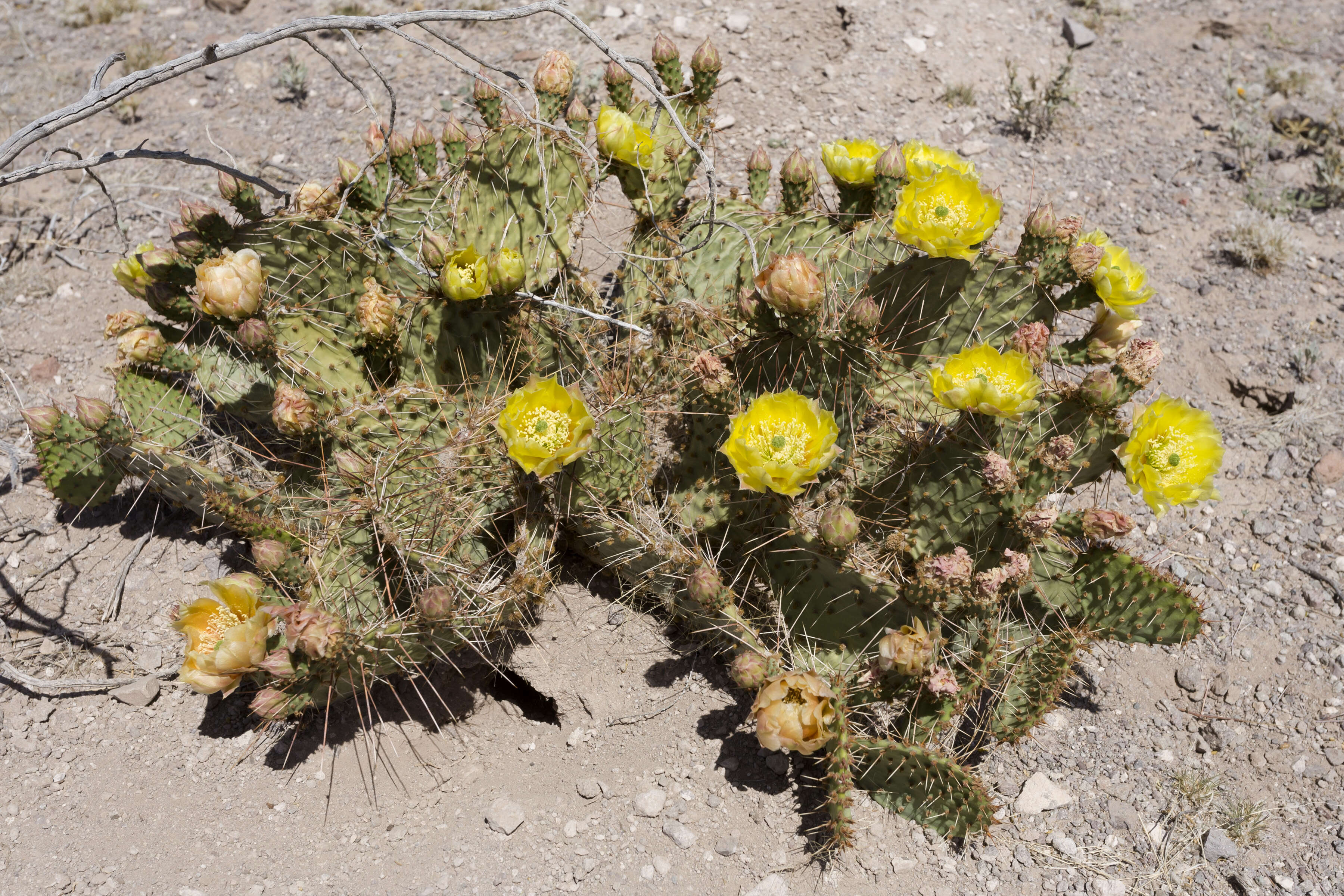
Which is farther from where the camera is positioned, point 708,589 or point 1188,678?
point 1188,678

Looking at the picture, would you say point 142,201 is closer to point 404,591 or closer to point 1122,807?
point 404,591

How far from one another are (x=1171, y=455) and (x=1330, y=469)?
1351 mm

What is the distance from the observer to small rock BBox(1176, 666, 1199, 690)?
2799 mm

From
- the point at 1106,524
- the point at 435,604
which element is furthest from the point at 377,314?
the point at 1106,524

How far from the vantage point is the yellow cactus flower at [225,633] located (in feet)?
7.34

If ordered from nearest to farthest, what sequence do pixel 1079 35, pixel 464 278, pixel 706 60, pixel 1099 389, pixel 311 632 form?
pixel 311 632, pixel 1099 389, pixel 464 278, pixel 706 60, pixel 1079 35

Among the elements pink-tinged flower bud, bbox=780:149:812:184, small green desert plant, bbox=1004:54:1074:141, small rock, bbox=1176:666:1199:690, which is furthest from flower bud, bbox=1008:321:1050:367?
small green desert plant, bbox=1004:54:1074:141

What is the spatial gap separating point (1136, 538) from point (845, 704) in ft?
4.52

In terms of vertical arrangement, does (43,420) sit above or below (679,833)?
above

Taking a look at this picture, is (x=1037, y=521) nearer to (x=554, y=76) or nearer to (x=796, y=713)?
(x=796, y=713)

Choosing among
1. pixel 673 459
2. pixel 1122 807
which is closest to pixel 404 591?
pixel 673 459

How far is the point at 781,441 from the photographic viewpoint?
2.36 metres

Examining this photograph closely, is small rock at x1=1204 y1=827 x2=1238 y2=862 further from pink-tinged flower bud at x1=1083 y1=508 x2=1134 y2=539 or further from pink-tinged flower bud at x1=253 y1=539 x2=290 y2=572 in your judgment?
pink-tinged flower bud at x1=253 y1=539 x2=290 y2=572

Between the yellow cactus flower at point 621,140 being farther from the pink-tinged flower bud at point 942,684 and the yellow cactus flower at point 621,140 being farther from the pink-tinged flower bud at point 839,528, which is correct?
the pink-tinged flower bud at point 942,684
